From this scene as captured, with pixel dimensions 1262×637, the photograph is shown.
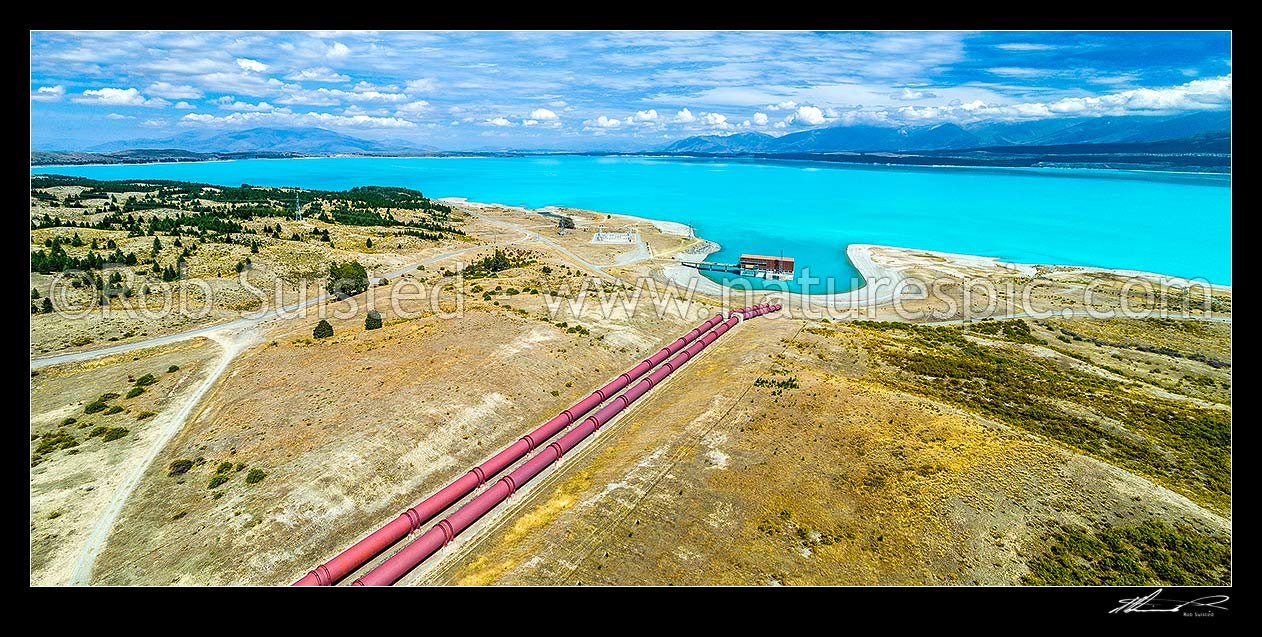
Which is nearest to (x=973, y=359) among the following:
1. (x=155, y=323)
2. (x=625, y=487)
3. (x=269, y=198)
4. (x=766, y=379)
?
(x=766, y=379)

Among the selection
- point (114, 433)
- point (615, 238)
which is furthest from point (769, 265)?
point (114, 433)

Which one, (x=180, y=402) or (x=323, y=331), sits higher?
(x=323, y=331)

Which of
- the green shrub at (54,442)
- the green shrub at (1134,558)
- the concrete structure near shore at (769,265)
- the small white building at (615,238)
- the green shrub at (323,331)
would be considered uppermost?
the small white building at (615,238)

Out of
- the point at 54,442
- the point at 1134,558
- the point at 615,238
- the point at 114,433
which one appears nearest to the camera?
the point at 1134,558

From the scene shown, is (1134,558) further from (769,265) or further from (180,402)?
(769,265)

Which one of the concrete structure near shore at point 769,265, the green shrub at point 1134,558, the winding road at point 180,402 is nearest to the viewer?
the green shrub at point 1134,558

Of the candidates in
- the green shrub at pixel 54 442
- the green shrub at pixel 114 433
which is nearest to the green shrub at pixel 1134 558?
the green shrub at pixel 114 433

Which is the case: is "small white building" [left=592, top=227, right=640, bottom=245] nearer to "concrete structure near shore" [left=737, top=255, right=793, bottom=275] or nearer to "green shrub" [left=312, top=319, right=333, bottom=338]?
"concrete structure near shore" [left=737, top=255, right=793, bottom=275]

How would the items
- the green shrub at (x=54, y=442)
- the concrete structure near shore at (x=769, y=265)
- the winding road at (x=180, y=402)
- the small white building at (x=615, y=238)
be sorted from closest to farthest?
1. the winding road at (x=180, y=402)
2. the green shrub at (x=54, y=442)
3. the concrete structure near shore at (x=769, y=265)
4. the small white building at (x=615, y=238)

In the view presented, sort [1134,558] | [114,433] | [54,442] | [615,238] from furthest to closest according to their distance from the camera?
[615,238], [114,433], [54,442], [1134,558]

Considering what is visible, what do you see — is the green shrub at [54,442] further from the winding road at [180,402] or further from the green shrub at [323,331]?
the green shrub at [323,331]

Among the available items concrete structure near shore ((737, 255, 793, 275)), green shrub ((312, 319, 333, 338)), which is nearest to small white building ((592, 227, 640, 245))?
concrete structure near shore ((737, 255, 793, 275))

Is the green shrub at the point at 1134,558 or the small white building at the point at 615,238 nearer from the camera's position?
the green shrub at the point at 1134,558
